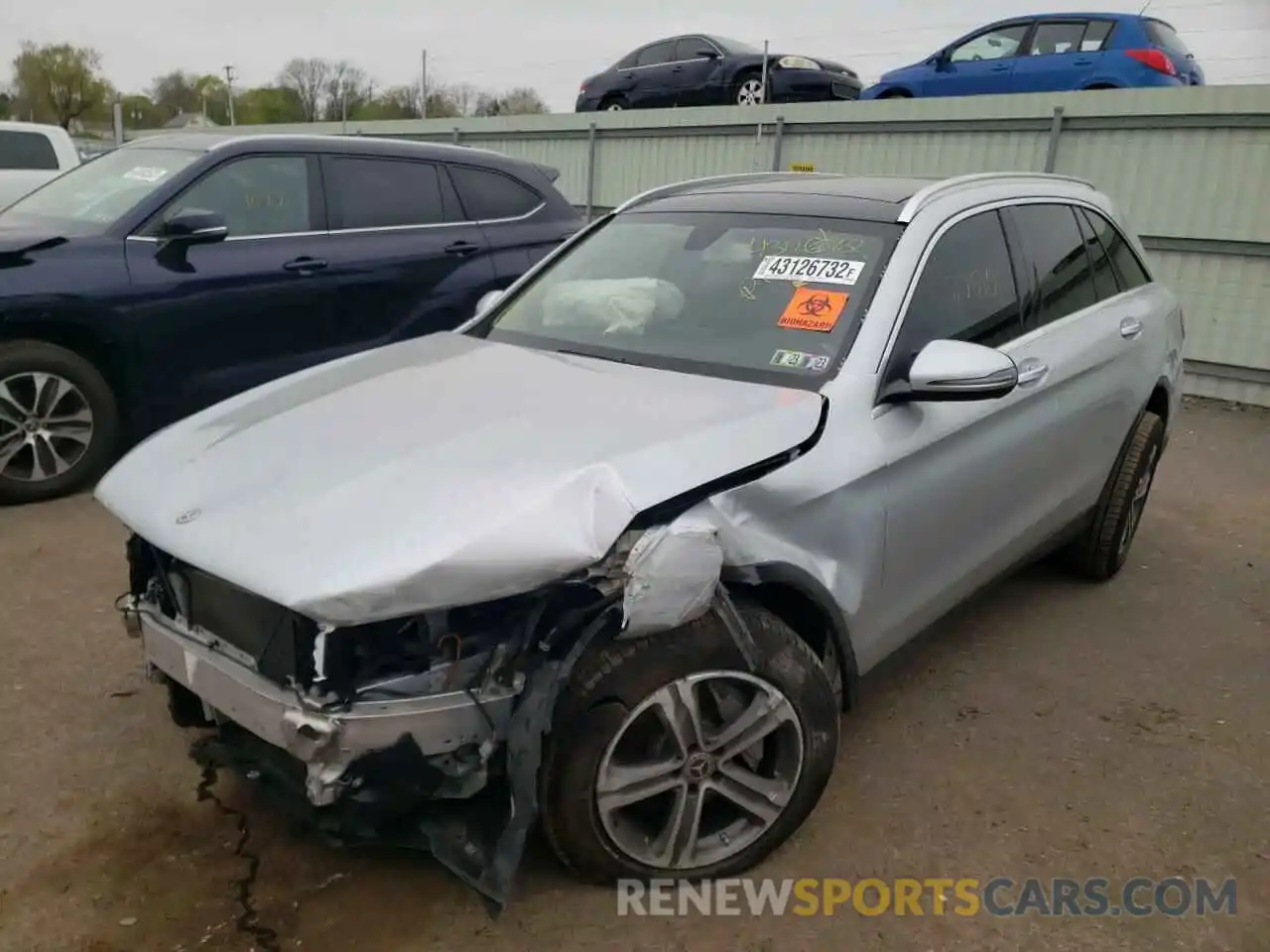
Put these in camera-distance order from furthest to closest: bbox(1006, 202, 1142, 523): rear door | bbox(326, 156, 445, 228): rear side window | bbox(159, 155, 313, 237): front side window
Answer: bbox(326, 156, 445, 228): rear side window < bbox(159, 155, 313, 237): front side window < bbox(1006, 202, 1142, 523): rear door

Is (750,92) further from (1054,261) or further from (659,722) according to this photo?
(659,722)

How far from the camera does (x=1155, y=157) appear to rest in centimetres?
876

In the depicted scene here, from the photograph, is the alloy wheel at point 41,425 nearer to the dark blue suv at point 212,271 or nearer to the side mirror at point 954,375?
the dark blue suv at point 212,271

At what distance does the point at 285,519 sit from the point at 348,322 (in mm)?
3820

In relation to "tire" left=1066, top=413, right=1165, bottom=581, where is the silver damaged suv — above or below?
above

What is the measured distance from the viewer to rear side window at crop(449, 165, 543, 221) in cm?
636

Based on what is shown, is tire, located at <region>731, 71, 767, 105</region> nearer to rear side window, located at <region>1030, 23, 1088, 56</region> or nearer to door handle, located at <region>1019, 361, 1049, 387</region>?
rear side window, located at <region>1030, 23, 1088, 56</region>

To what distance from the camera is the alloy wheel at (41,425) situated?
15.8ft

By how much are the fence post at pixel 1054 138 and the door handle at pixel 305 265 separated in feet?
22.3

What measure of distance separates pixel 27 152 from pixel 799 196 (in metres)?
9.56

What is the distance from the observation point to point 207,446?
8.54 feet

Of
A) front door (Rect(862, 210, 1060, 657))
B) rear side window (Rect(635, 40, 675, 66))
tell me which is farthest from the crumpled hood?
rear side window (Rect(635, 40, 675, 66))

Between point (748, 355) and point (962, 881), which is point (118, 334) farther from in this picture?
point (962, 881)

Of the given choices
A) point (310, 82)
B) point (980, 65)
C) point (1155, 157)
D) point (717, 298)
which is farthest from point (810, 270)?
point (310, 82)
